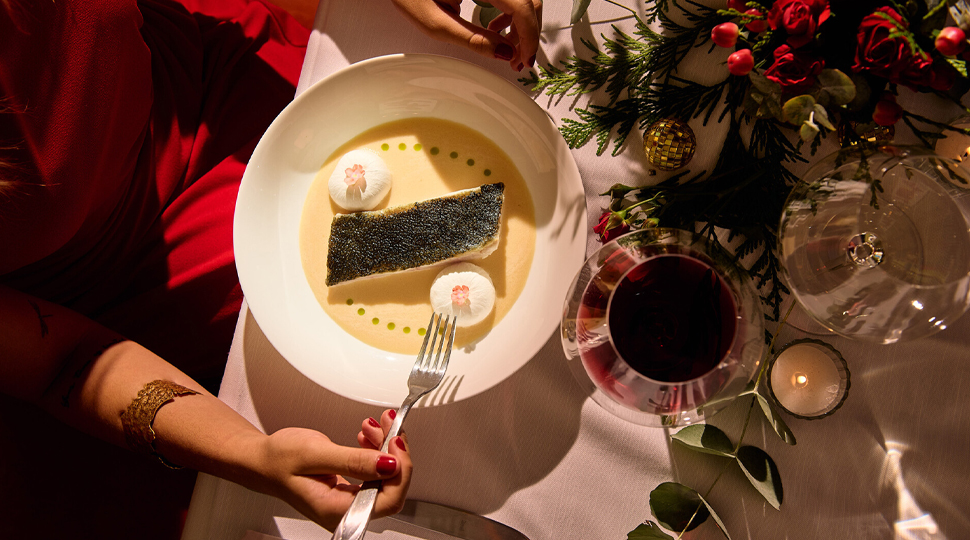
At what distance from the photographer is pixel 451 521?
0.84 metres

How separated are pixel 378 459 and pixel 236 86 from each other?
0.94 metres

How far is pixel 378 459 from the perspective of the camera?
0.73m

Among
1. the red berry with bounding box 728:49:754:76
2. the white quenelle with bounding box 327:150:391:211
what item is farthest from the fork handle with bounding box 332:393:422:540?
the red berry with bounding box 728:49:754:76

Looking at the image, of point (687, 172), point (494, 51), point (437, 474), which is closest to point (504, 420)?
point (437, 474)

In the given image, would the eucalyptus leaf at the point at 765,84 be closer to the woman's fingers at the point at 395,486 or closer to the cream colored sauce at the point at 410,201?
the cream colored sauce at the point at 410,201

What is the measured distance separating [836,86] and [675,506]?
23.5 inches

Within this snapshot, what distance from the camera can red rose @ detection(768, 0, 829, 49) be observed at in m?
0.49

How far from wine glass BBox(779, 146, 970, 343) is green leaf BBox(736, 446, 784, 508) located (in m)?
0.23

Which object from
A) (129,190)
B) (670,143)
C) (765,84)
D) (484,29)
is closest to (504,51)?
(484,29)

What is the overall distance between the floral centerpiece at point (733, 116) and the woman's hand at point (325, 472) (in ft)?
1.17

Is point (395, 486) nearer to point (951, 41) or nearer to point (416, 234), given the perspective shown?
point (416, 234)

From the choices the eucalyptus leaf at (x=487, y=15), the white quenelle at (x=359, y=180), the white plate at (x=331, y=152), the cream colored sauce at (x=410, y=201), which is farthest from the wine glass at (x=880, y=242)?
the white quenelle at (x=359, y=180)

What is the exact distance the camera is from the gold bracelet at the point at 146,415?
91 centimetres

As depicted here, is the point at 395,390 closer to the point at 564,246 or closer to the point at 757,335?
the point at 564,246
